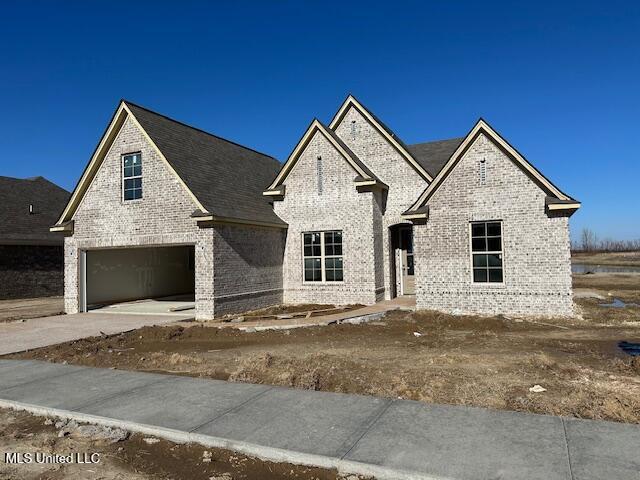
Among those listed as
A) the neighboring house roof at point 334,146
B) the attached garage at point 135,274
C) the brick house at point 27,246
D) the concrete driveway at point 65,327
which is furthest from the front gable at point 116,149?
the brick house at point 27,246

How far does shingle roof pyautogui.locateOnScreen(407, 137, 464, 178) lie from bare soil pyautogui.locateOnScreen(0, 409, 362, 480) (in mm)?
15680

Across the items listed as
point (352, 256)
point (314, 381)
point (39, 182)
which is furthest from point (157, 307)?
point (39, 182)

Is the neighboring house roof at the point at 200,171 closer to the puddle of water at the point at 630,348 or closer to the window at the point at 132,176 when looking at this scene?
the window at the point at 132,176

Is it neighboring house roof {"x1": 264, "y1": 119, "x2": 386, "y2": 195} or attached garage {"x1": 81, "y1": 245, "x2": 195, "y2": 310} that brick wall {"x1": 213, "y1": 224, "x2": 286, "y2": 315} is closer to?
neighboring house roof {"x1": 264, "y1": 119, "x2": 386, "y2": 195}

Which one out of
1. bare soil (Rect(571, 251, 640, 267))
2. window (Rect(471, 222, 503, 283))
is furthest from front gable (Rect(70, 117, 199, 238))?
bare soil (Rect(571, 251, 640, 267))

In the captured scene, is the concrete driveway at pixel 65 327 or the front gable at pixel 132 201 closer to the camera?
the concrete driveway at pixel 65 327

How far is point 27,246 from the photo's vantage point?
25.8 meters

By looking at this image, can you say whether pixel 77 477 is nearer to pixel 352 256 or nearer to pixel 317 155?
pixel 352 256

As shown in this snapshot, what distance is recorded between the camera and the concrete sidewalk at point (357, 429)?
4254 mm

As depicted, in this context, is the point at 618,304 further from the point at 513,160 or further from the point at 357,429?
the point at 357,429

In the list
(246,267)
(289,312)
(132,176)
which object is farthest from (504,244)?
(132,176)

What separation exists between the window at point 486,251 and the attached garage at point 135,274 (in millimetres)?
14739

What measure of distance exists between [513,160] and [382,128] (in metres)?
6.46

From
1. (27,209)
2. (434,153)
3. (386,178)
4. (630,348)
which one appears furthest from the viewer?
(27,209)
